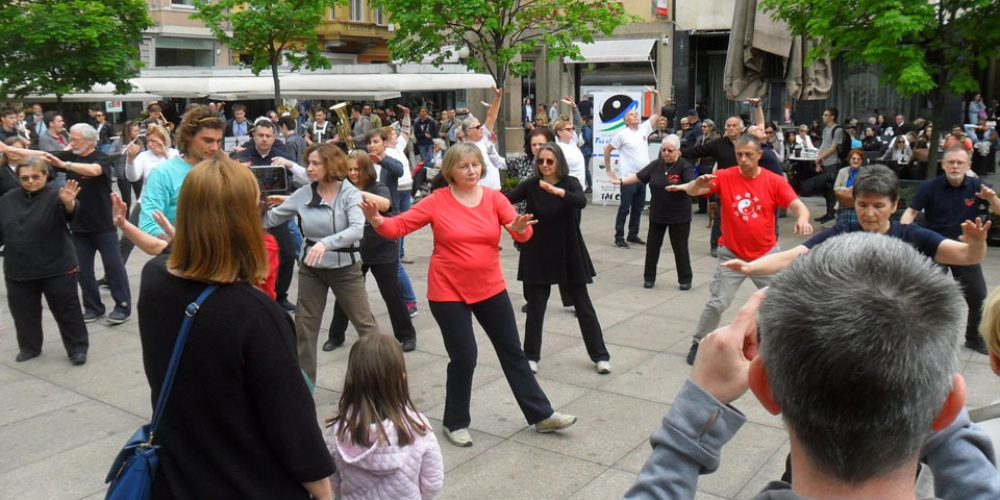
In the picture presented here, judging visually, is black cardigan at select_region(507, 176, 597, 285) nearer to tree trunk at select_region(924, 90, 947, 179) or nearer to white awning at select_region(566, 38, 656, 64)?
tree trunk at select_region(924, 90, 947, 179)

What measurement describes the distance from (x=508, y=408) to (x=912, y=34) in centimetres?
912

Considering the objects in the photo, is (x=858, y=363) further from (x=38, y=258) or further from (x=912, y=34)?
(x=912, y=34)

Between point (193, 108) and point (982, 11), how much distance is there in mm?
10796

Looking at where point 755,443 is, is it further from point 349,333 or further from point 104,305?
point 104,305

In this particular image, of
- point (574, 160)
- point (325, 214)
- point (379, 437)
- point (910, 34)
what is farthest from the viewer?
point (910, 34)

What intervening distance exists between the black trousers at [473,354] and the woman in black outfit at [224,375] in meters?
2.89

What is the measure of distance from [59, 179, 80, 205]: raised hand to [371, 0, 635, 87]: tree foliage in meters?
10.4

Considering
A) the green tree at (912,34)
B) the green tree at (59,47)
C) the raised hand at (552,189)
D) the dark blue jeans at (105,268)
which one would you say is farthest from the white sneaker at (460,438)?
the green tree at (59,47)

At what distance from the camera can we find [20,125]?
18016 mm

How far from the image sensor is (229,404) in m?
2.69

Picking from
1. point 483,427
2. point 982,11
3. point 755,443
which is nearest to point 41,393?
point 483,427

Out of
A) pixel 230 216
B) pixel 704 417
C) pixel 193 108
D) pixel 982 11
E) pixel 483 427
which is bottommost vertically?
pixel 483 427

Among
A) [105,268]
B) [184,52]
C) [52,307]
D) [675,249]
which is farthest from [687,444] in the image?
[184,52]

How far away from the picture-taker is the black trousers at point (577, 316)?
7055mm
